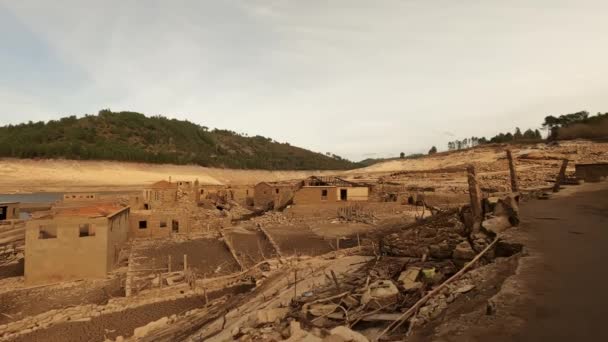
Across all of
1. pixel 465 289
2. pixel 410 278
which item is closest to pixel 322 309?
pixel 410 278

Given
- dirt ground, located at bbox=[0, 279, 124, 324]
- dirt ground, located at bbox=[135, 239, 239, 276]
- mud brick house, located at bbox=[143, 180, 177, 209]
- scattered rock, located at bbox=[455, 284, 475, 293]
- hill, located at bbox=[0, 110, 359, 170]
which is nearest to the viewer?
scattered rock, located at bbox=[455, 284, 475, 293]

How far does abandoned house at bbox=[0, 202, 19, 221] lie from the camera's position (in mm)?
25484

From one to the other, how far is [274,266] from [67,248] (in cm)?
781

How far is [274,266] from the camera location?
13328mm

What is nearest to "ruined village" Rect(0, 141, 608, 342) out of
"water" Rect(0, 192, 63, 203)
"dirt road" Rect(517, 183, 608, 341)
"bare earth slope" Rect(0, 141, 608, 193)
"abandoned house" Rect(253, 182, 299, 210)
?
"abandoned house" Rect(253, 182, 299, 210)

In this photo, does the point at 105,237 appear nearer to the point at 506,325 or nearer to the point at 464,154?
the point at 506,325

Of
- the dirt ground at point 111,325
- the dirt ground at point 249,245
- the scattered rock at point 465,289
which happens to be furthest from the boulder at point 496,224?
the dirt ground at point 249,245

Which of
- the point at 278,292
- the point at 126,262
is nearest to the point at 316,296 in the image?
the point at 278,292

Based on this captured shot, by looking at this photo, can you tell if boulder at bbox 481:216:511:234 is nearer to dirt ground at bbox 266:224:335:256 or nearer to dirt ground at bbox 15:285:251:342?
dirt ground at bbox 15:285:251:342

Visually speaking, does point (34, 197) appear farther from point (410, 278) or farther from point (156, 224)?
point (410, 278)

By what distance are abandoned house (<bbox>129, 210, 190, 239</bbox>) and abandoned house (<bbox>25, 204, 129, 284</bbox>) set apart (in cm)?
524

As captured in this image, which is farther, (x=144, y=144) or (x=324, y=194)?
(x=144, y=144)

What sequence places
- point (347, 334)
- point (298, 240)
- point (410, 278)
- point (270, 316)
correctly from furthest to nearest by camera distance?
point (298, 240), point (410, 278), point (270, 316), point (347, 334)

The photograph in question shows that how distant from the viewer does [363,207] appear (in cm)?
2578
